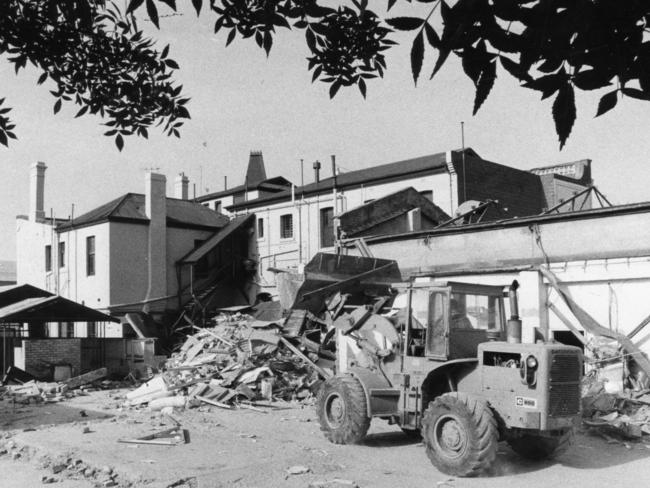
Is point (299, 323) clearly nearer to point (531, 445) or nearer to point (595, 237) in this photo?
point (595, 237)

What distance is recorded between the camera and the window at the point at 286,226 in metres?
36.8

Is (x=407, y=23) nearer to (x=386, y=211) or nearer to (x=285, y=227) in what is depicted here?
(x=386, y=211)

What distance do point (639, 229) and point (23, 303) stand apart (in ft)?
68.1

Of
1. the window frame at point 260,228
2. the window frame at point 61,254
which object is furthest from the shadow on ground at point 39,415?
the window frame at point 260,228

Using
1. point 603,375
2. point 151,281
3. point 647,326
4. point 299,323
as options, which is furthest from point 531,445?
point 151,281

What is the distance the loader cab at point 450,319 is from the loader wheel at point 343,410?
1.14 m

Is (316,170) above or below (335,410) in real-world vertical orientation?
above

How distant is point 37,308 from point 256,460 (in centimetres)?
1606

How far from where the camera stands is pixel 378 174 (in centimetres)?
3438

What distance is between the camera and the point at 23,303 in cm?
2512

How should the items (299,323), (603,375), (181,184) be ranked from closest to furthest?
(603,375), (299,323), (181,184)

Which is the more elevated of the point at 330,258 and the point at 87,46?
the point at 87,46

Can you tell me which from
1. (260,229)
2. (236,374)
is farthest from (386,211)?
(260,229)

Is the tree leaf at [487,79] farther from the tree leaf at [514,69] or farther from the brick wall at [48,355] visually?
the brick wall at [48,355]
